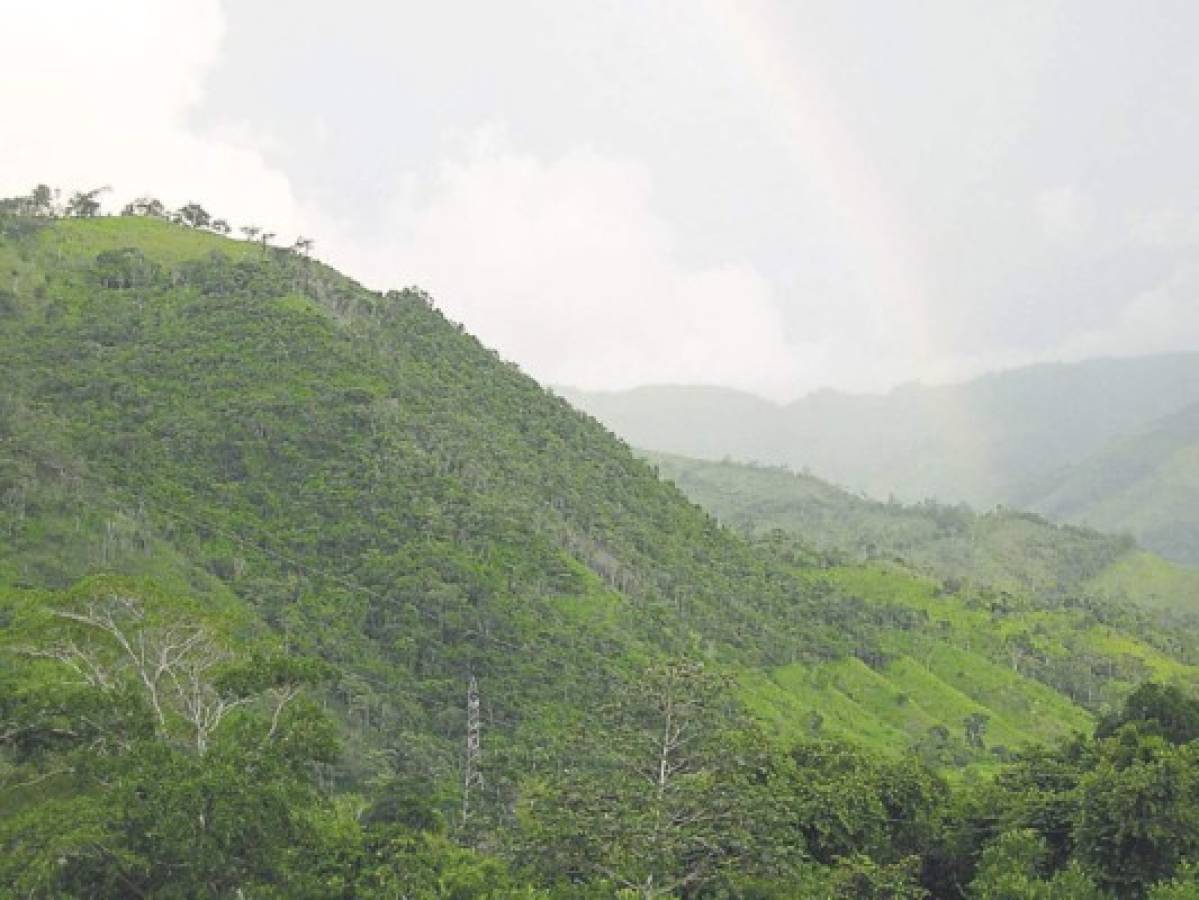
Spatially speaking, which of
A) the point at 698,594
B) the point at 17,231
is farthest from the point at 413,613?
the point at 17,231

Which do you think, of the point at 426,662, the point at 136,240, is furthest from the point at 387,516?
the point at 136,240

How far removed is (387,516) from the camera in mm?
116312

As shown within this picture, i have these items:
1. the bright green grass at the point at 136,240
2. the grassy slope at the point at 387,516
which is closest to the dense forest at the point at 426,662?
the grassy slope at the point at 387,516

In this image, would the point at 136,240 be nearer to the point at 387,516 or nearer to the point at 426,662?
the point at 387,516

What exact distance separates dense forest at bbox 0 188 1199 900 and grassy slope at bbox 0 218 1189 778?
50 centimetres

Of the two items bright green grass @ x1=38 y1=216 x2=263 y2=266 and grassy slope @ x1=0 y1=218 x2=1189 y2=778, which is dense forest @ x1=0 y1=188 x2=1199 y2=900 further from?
bright green grass @ x1=38 y1=216 x2=263 y2=266

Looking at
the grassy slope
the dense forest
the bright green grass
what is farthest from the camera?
the bright green grass

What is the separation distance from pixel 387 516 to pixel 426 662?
21043 millimetres

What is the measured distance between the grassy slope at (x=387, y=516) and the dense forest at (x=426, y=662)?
1.64 ft

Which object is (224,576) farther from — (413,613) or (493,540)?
(493,540)

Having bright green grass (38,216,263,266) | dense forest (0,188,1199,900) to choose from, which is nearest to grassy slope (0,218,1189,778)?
dense forest (0,188,1199,900)

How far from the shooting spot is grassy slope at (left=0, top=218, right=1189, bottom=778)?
96500mm

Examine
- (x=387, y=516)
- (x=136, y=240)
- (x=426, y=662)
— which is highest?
(x=136, y=240)

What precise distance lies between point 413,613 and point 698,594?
53.0m
